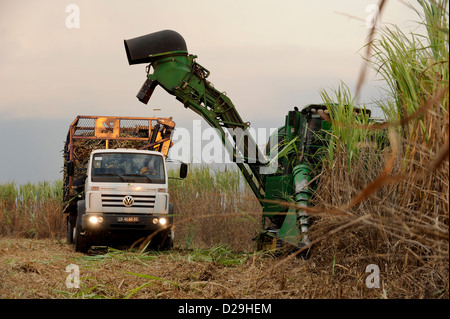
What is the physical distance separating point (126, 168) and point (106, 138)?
2563 mm

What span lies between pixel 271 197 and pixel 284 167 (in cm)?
102

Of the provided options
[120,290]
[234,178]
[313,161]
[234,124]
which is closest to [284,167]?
[313,161]

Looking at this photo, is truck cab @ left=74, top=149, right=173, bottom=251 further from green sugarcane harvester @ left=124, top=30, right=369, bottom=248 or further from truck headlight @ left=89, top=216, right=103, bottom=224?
green sugarcane harvester @ left=124, top=30, right=369, bottom=248

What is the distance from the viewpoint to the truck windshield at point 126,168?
13.3 meters

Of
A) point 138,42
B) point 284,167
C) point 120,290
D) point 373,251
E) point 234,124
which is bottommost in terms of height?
point 120,290

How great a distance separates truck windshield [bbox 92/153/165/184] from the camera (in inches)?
522

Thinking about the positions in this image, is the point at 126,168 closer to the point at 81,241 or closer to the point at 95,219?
the point at 95,219

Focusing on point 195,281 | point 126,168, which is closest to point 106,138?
point 126,168

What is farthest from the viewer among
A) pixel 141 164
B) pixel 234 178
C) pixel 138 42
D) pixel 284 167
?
pixel 234 178

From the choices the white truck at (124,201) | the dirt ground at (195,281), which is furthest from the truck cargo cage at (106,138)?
the dirt ground at (195,281)
